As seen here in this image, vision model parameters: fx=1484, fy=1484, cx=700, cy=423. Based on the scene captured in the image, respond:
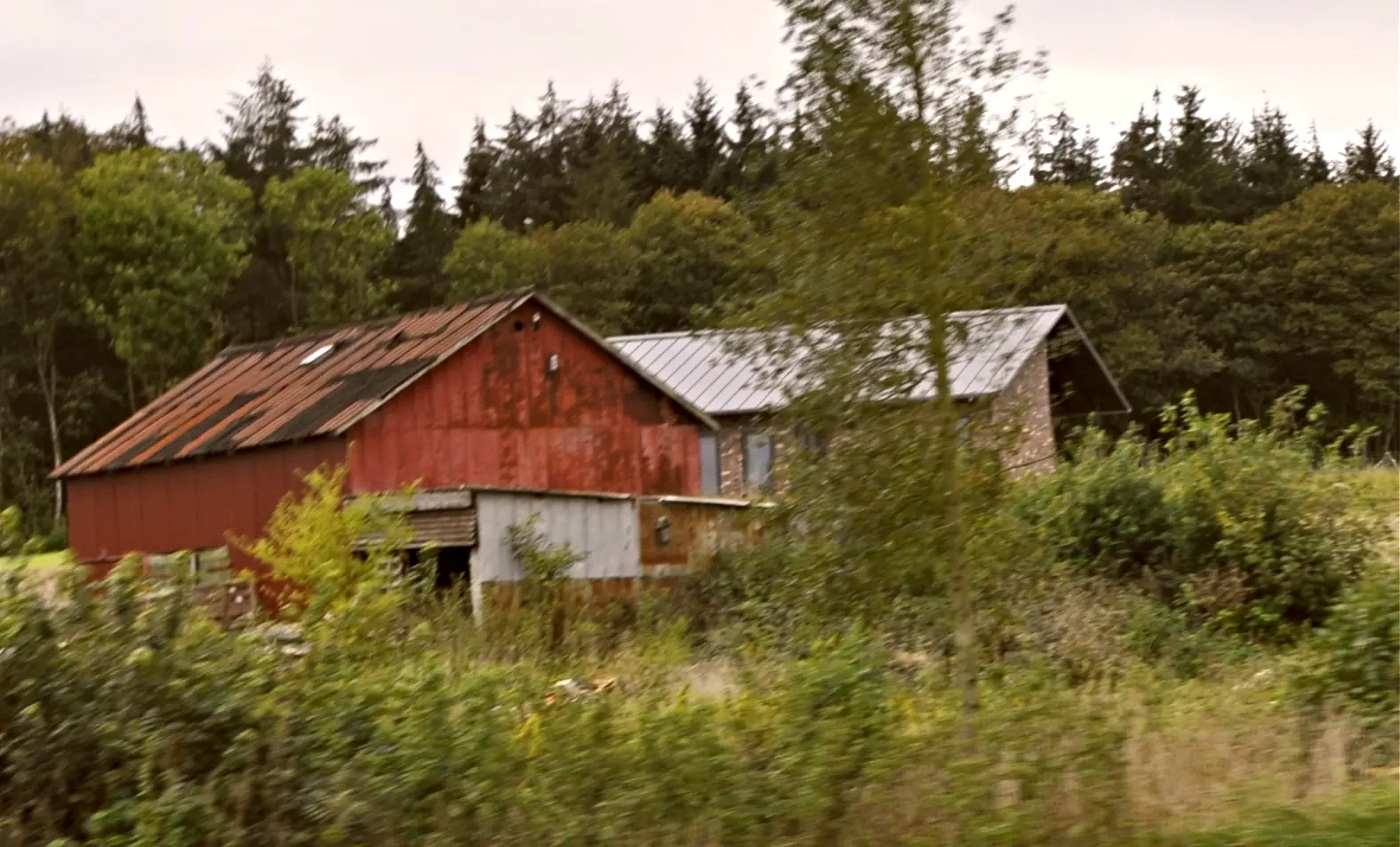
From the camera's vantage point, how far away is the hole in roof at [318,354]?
29.0m

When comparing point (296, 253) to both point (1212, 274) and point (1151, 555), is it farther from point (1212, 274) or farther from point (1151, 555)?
point (1151, 555)

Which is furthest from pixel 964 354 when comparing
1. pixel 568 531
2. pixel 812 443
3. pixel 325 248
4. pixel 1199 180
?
pixel 1199 180

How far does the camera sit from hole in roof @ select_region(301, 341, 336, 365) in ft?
95.1

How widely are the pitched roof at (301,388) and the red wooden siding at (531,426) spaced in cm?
28

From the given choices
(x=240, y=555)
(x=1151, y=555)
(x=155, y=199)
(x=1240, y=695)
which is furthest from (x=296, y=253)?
(x=1240, y=695)

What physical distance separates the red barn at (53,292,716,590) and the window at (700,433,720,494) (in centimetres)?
525

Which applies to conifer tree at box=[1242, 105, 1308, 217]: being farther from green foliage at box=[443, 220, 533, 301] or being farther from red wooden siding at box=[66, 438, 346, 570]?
red wooden siding at box=[66, 438, 346, 570]

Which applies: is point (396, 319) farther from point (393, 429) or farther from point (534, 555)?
point (534, 555)

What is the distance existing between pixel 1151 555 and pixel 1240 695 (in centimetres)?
809

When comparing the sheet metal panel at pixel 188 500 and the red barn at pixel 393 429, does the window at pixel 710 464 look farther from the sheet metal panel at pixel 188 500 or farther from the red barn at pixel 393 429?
the sheet metal panel at pixel 188 500

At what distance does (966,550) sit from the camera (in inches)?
337

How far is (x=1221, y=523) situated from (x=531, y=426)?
42.8 ft

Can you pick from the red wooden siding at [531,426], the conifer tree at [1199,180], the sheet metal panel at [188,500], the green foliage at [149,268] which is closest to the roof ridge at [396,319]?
the red wooden siding at [531,426]

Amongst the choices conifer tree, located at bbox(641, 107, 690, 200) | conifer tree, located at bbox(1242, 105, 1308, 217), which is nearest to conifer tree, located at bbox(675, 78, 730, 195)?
conifer tree, located at bbox(641, 107, 690, 200)
